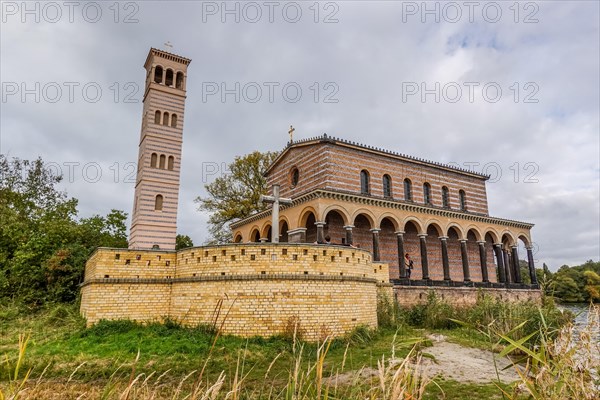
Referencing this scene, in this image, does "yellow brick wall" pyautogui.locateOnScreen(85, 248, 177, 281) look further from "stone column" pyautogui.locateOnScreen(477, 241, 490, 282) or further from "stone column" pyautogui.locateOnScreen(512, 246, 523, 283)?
"stone column" pyautogui.locateOnScreen(512, 246, 523, 283)

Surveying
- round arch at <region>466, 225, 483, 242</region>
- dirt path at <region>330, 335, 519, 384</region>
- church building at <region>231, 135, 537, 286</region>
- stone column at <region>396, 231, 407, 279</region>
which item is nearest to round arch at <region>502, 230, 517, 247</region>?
church building at <region>231, 135, 537, 286</region>

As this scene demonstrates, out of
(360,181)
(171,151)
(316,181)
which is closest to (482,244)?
(360,181)

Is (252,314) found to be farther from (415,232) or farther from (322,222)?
(415,232)

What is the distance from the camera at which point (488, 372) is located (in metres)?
9.24

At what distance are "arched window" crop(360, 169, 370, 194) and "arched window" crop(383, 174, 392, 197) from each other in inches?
57.8

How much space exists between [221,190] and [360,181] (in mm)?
12346

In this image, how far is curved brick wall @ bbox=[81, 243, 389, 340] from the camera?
11766 mm

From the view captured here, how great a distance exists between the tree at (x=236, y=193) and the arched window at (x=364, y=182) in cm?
908

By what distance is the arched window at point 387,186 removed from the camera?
24.6 meters

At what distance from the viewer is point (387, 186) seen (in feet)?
81.5

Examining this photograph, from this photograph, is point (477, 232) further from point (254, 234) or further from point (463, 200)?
point (254, 234)

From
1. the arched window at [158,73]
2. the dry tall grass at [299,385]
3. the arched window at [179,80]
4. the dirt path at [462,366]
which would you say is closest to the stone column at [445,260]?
the dirt path at [462,366]

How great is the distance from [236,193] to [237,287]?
19358 millimetres

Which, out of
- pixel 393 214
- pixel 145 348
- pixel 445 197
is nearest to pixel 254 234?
pixel 393 214
